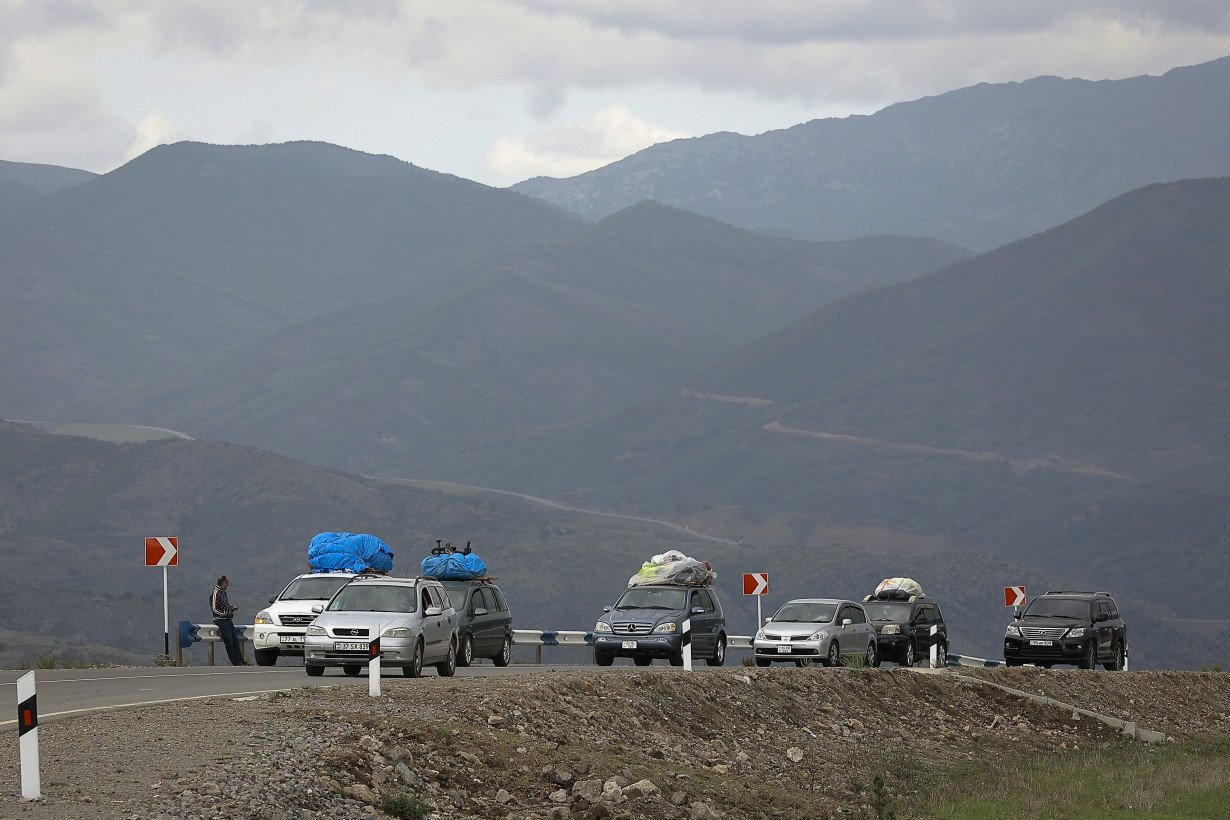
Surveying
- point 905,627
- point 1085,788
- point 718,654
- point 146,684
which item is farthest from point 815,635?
point 146,684

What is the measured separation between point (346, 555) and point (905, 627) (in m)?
11.8

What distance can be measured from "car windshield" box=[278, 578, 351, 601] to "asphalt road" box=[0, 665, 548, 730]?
4.08ft

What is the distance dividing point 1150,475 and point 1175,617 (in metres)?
32.7

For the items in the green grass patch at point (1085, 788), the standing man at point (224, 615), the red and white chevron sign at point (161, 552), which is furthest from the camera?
the red and white chevron sign at point (161, 552)

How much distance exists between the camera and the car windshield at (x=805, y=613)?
32.5m

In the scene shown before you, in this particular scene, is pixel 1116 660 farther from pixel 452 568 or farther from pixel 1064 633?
pixel 452 568

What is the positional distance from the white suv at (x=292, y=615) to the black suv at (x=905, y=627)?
11.6 metres

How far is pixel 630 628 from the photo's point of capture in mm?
30422

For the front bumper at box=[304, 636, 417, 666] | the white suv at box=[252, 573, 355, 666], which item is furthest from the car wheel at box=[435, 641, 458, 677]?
the white suv at box=[252, 573, 355, 666]

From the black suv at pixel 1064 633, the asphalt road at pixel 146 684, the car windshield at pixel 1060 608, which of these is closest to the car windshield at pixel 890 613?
the black suv at pixel 1064 633

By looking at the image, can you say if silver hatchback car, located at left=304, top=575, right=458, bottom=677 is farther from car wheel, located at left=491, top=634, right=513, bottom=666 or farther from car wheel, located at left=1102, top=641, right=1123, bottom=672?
car wheel, located at left=1102, top=641, right=1123, bottom=672

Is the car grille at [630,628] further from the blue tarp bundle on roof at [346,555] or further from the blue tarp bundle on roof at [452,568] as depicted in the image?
the blue tarp bundle on roof at [346,555]

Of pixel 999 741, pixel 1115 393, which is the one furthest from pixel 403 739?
pixel 1115 393

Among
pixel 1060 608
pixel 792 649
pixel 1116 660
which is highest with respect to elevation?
pixel 1060 608
